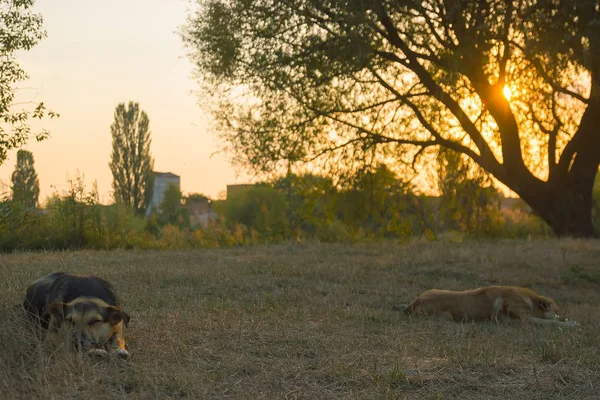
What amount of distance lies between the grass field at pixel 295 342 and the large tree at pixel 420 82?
10.5 ft

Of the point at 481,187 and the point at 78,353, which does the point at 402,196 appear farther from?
the point at 78,353

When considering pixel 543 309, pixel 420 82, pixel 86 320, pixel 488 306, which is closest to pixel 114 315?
pixel 86 320

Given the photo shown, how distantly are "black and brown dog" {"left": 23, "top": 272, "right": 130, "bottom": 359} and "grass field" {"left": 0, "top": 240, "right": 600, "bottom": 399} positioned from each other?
0.55 feet

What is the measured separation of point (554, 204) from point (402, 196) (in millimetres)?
3911

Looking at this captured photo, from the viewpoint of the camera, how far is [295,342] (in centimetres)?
702

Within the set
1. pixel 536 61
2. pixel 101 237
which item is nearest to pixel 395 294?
pixel 536 61

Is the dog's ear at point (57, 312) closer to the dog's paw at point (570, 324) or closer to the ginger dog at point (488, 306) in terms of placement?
the ginger dog at point (488, 306)

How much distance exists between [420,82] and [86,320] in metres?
11.5

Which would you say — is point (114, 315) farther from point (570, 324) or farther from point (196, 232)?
point (196, 232)

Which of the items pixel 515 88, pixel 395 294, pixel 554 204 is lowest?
pixel 395 294

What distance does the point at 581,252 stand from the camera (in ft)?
55.3

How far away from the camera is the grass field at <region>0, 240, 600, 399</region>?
5.42 metres

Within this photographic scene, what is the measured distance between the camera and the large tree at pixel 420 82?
1282cm

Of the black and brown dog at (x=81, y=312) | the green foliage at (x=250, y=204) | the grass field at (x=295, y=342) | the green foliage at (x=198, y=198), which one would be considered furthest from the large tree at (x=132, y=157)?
the black and brown dog at (x=81, y=312)
